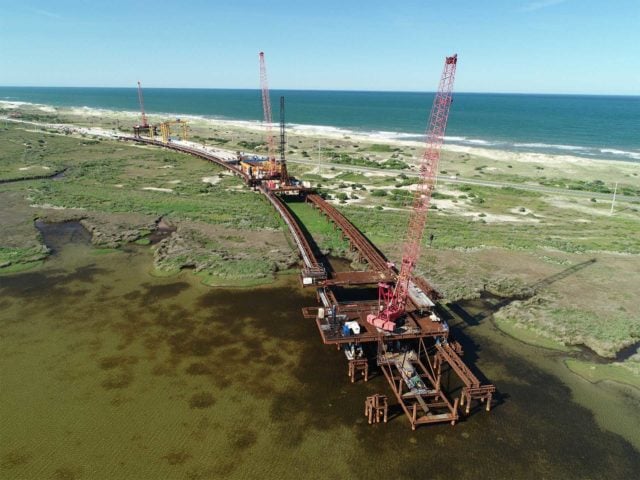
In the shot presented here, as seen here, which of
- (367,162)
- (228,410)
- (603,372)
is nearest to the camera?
(228,410)

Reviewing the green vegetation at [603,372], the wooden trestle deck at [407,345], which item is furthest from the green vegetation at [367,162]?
the green vegetation at [603,372]

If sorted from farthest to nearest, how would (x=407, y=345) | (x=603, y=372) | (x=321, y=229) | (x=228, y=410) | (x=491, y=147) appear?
(x=491, y=147)
(x=321, y=229)
(x=407, y=345)
(x=603, y=372)
(x=228, y=410)

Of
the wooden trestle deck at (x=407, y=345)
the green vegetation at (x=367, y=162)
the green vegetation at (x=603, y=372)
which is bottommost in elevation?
the green vegetation at (x=603, y=372)

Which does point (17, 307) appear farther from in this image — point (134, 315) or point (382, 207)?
point (382, 207)

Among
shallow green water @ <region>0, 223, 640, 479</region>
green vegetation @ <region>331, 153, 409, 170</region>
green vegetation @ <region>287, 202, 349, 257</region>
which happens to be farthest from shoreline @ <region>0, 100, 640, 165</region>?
shallow green water @ <region>0, 223, 640, 479</region>

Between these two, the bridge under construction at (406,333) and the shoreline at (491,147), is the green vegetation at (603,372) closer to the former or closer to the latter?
the bridge under construction at (406,333)

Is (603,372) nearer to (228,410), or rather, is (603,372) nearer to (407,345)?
(407,345)

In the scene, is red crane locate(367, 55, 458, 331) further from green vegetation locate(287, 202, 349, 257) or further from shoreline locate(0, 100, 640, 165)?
shoreline locate(0, 100, 640, 165)

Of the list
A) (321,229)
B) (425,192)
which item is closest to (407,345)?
(425,192)

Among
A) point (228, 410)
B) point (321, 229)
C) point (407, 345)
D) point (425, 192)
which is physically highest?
point (425, 192)
